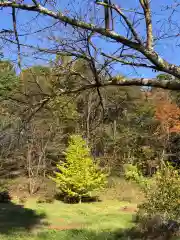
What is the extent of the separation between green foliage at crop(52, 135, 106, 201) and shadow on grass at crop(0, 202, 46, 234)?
10.3 feet

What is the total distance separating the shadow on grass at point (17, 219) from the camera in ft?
45.0

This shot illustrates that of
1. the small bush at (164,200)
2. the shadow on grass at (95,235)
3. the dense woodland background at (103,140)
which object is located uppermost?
the dense woodland background at (103,140)

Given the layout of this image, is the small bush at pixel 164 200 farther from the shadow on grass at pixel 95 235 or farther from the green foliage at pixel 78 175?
the green foliage at pixel 78 175

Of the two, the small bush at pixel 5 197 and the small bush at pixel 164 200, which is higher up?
the small bush at pixel 164 200

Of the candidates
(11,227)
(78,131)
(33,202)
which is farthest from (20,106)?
(78,131)

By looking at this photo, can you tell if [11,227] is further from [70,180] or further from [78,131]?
[78,131]

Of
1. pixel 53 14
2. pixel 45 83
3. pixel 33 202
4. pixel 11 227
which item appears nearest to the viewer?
pixel 53 14

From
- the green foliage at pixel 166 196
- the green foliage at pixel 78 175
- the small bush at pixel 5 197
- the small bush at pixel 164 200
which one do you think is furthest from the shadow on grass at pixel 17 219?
the green foliage at pixel 166 196

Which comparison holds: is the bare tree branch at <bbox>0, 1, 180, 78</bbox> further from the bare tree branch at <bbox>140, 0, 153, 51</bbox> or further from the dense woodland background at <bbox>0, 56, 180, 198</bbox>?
the dense woodland background at <bbox>0, 56, 180, 198</bbox>

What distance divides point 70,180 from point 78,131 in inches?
268

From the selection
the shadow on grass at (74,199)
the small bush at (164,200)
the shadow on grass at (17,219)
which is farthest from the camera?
the shadow on grass at (74,199)

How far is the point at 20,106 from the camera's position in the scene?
13.6ft

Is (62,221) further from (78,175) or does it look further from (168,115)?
(168,115)

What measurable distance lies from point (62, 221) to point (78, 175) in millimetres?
6184
